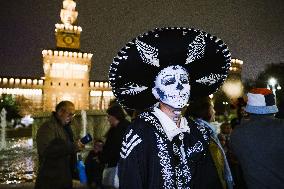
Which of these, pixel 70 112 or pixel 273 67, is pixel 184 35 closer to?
A: pixel 70 112

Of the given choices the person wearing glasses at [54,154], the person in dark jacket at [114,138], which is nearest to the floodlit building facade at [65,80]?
the person in dark jacket at [114,138]

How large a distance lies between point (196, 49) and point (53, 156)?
8.72ft

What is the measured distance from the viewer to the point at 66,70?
7150 centimetres

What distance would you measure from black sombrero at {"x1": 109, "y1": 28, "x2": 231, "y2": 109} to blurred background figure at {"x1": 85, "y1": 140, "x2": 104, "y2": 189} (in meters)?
2.91

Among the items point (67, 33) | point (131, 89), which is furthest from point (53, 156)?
point (67, 33)

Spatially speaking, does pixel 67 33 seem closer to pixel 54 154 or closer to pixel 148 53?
pixel 54 154

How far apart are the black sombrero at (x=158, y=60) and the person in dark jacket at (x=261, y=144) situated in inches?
28.5

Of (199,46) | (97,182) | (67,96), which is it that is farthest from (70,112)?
(67,96)

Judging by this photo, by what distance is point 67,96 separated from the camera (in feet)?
226

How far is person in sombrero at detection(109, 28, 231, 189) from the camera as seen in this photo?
2.22 meters

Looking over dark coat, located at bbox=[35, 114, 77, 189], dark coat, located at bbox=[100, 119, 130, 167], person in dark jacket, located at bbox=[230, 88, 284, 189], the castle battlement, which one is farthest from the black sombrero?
the castle battlement

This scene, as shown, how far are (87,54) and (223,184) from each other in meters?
74.5

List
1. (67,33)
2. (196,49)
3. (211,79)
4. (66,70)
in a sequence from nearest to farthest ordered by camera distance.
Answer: (196,49), (211,79), (66,70), (67,33)

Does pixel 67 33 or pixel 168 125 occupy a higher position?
pixel 67 33
